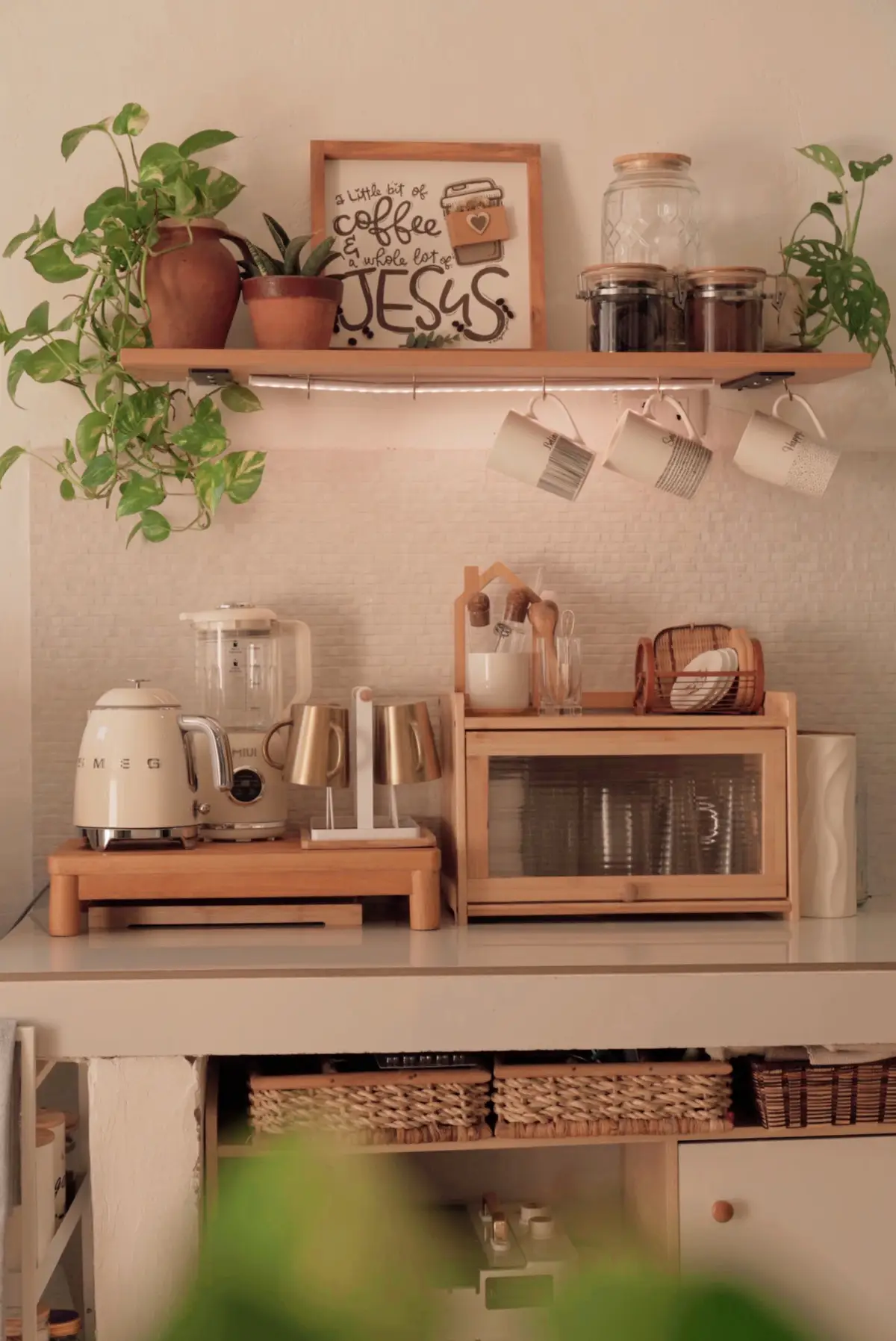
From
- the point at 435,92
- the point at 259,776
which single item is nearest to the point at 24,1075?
the point at 259,776

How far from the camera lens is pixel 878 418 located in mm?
2557

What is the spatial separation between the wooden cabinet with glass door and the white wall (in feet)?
1.02

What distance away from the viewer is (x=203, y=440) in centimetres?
237

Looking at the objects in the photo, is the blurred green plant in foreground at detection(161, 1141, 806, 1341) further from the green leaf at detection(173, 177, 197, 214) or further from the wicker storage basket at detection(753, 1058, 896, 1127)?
the green leaf at detection(173, 177, 197, 214)

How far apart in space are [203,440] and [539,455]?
545 millimetres

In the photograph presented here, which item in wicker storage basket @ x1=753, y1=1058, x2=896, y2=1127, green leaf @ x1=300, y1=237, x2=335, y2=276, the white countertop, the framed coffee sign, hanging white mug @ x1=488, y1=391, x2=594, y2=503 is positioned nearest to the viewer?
the white countertop

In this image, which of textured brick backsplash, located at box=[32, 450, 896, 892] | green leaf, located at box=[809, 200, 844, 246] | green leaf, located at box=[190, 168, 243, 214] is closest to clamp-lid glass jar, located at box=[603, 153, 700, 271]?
green leaf, located at box=[809, 200, 844, 246]

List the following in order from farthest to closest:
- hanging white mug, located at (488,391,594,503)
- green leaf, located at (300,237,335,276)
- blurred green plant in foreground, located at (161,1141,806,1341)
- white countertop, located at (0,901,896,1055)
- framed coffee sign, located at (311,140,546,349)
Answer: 1. framed coffee sign, located at (311,140,546,349)
2. hanging white mug, located at (488,391,594,503)
3. green leaf, located at (300,237,335,276)
4. white countertop, located at (0,901,896,1055)
5. blurred green plant in foreground, located at (161,1141,806,1341)

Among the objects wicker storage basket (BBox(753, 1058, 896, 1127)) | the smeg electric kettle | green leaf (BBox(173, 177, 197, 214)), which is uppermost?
green leaf (BBox(173, 177, 197, 214))

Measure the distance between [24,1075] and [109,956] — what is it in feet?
0.63

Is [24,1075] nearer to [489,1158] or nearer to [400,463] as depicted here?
[489,1158]

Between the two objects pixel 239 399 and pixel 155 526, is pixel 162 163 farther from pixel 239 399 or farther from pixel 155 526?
pixel 155 526

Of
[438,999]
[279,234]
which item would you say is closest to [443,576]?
[279,234]

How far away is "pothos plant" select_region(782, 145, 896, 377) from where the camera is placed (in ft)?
7.84
